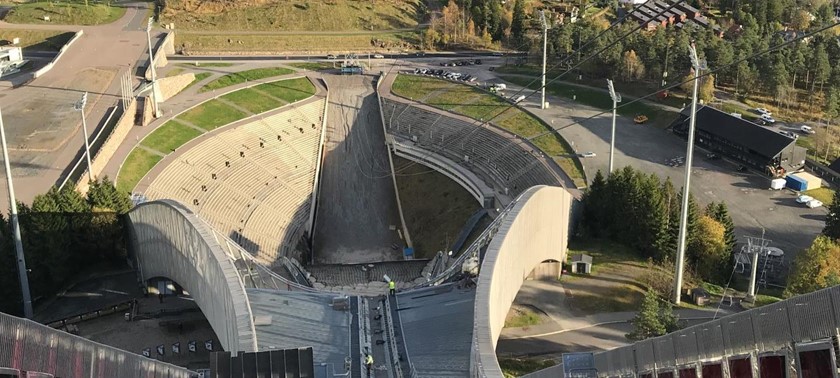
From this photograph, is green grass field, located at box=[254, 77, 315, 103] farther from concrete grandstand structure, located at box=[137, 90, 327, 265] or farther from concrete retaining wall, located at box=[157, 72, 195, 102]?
concrete retaining wall, located at box=[157, 72, 195, 102]

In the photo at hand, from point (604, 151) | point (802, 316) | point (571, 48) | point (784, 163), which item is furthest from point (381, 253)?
point (802, 316)

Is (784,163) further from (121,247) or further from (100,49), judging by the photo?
(100,49)

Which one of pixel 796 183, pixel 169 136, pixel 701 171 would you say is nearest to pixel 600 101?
pixel 701 171

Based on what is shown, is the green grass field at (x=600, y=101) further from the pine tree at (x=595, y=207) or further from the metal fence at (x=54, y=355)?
the metal fence at (x=54, y=355)

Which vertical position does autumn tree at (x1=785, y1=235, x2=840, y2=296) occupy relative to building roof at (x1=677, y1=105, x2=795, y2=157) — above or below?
below

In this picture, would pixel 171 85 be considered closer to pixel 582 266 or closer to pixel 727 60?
pixel 582 266

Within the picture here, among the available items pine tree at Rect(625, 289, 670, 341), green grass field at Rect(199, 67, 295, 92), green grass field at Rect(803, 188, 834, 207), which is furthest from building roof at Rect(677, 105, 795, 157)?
green grass field at Rect(199, 67, 295, 92)
